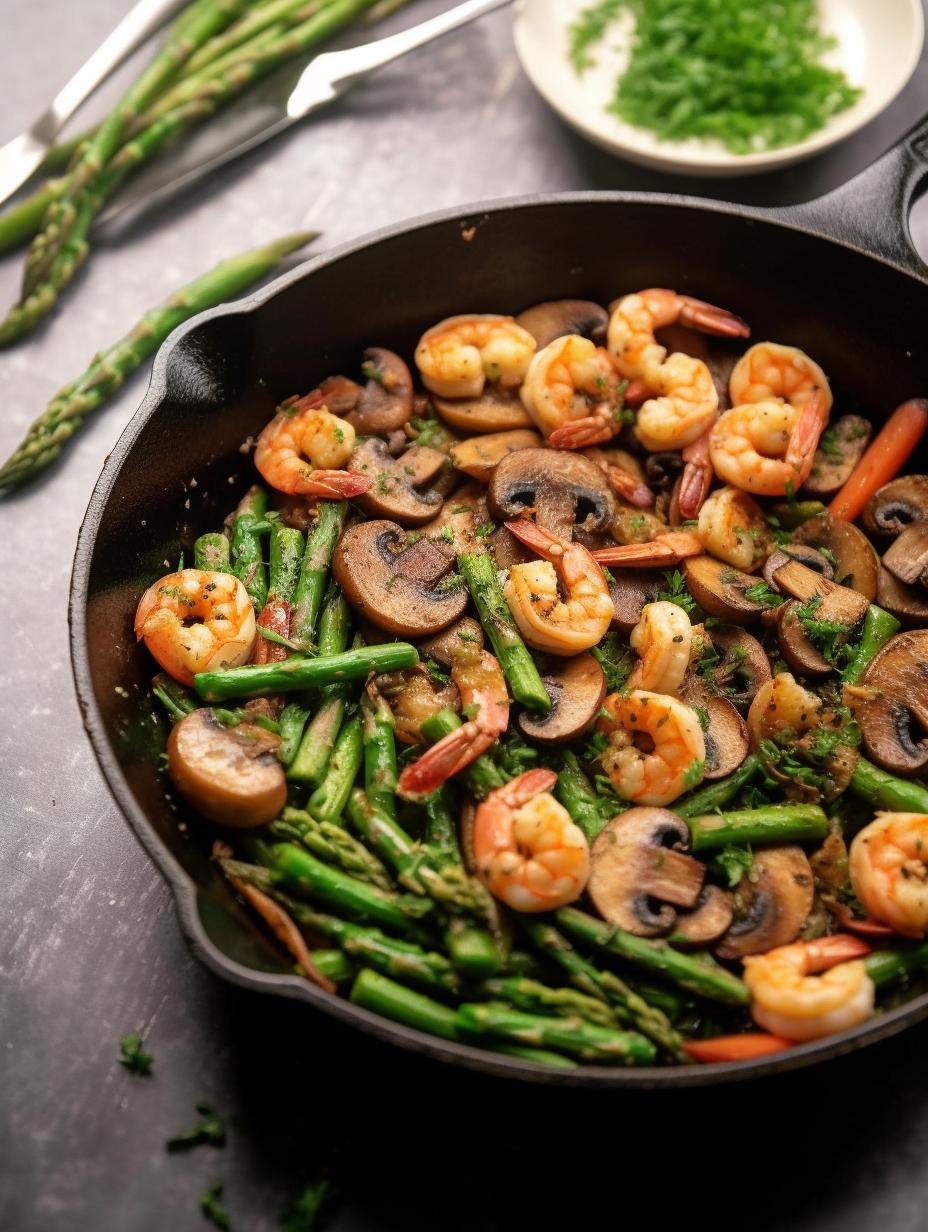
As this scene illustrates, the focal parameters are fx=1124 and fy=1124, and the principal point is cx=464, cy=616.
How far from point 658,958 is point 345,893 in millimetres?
1072

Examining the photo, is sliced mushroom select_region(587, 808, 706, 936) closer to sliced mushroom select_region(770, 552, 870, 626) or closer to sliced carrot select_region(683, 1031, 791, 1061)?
sliced carrot select_region(683, 1031, 791, 1061)

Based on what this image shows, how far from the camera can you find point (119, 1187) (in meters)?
3.91

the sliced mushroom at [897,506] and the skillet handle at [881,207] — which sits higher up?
the skillet handle at [881,207]

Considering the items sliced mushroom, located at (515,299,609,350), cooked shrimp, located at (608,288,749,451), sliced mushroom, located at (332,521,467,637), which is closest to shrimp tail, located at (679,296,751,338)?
cooked shrimp, located at (608,288,749,451)

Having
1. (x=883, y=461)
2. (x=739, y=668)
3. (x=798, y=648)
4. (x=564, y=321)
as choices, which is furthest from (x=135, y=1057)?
(x=883, y=461)

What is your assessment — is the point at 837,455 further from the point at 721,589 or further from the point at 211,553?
the point at 211,553

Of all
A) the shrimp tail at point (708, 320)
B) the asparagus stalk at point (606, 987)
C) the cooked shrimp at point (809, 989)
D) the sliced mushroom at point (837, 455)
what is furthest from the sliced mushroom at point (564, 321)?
the cooked shrimp at point (809, 989)

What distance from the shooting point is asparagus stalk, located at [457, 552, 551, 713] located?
4102 mm

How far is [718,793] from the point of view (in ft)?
13.6

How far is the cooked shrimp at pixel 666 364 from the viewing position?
470cm

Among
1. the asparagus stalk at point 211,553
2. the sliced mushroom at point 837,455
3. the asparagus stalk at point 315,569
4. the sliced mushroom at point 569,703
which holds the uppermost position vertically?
the asparagus stalk at point 211,553

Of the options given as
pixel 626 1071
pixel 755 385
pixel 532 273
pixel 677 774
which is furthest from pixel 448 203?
pixel 626 1071

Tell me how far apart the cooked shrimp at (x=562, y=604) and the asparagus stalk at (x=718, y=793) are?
676mm

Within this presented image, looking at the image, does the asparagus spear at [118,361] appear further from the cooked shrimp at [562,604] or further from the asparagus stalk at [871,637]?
the asparagus stalk at [871,637]
